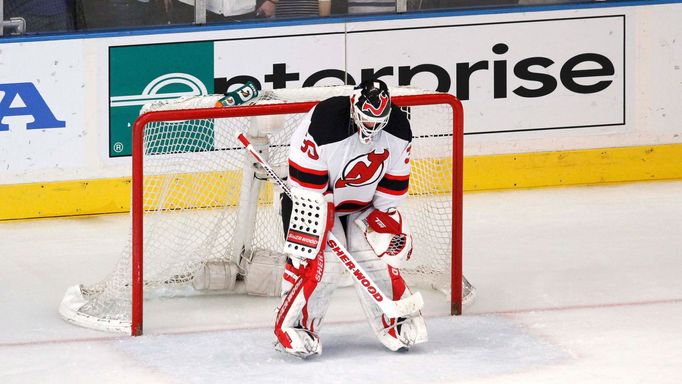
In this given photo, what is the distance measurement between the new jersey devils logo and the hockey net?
20.1 inches

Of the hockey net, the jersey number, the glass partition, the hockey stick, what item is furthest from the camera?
the glass partition

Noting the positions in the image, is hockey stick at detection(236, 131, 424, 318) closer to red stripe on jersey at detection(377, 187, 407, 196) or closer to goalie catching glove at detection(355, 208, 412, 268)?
goalie catching glove at detection(355, 208, 412, 268)

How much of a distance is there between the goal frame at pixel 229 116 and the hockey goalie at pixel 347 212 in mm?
399

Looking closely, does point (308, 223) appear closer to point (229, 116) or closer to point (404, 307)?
point (404, 307)

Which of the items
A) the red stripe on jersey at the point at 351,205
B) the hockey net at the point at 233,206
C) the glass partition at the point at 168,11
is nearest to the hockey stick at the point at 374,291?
the red stripe on jersey at the point at 351,205

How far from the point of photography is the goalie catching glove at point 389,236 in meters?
5.25

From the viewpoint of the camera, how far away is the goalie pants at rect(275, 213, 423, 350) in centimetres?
523

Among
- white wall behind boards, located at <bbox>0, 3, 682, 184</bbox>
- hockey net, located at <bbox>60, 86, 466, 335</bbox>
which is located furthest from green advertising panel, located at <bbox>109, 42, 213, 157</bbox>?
hockey net, located at <bbox>60, 86, 466, 335</bbox>

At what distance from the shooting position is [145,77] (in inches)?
289

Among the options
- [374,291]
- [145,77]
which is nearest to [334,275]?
[374,291]

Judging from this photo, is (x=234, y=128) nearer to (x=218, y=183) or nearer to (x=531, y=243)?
(x=218, y=183)

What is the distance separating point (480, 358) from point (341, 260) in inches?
23.2

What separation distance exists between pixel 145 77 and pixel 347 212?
7.57 feet

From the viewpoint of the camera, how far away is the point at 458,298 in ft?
19.1
